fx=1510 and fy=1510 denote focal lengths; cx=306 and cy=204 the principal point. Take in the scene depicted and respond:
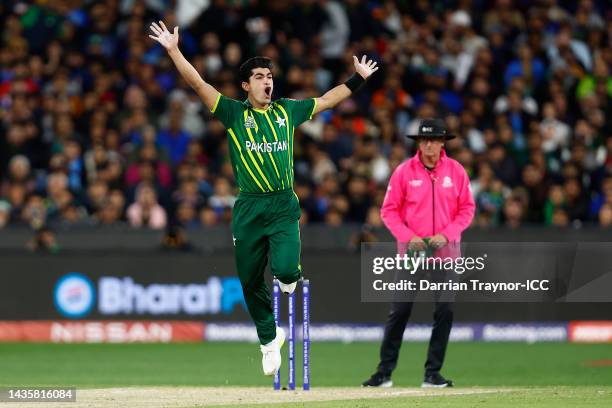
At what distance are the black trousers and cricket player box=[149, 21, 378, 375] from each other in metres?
1.52

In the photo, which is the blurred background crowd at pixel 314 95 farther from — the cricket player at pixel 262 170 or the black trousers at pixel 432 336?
the cricket player at pixel 262 170

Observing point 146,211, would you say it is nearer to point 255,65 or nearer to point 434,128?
point 434,128

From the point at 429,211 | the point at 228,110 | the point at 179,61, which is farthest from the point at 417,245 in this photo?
the point at 179,61

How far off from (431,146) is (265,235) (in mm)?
2035

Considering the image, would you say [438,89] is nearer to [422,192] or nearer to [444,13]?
[444,13]

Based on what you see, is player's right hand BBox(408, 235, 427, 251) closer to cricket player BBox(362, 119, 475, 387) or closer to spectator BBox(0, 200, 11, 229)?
cricket player BBox(362, 119, 475, 387)

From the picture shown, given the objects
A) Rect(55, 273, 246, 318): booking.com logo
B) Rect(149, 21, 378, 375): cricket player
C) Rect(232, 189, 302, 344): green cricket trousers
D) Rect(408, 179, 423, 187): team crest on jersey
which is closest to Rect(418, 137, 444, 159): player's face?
Rect(408, 179, 423, 187): team crest on jersey

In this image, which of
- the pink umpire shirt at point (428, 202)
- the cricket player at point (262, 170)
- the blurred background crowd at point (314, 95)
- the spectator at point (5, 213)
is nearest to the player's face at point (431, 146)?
the pink umpire shirt at point (428, 202)

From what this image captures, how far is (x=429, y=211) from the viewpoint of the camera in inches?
510

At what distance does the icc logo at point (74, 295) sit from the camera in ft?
62.4

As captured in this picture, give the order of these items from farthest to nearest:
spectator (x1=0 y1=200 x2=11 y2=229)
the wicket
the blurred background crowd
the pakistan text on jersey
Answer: the blurred background crowd < spectator (x1=0 y1=200 x2=11 y2=229) < the wicket < the pakistan text on jersey

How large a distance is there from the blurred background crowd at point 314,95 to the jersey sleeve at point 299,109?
25.7 feet

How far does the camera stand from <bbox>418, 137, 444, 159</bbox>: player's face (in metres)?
13.0

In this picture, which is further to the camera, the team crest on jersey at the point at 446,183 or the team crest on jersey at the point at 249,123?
the team crest on jersey at the point at 446,183
